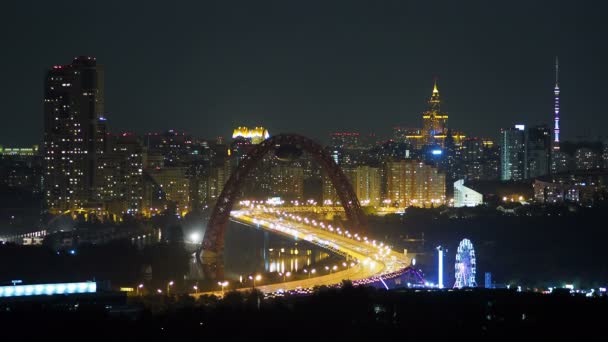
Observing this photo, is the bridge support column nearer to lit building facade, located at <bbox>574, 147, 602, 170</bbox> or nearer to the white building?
the white building

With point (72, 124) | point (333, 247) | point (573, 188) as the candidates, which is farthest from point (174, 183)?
point (333, 247)

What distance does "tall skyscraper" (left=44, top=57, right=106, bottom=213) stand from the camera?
67375 mm

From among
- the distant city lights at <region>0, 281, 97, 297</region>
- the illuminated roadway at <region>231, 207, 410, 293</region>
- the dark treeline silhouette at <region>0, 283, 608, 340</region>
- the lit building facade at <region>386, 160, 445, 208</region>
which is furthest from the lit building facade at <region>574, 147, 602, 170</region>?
the dark treeline silhouette at <region>0, 283, 608, 340</region>

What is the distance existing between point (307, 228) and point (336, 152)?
119ft

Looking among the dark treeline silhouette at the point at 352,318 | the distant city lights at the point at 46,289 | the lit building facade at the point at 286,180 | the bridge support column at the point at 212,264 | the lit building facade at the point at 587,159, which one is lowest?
the bridge support column at the point at 212,264

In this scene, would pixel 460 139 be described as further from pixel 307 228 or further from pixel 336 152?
pixel 307 228

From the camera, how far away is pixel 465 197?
7325 centimetres

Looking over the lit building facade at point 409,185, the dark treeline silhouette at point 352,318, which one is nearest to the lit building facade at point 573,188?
the lit building facade at point 409,185

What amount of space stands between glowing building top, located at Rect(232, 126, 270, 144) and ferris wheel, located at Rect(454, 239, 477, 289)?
2664 inches

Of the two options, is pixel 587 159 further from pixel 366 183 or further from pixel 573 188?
pixel 366 183

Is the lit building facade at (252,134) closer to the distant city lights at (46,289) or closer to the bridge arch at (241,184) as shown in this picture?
the bridge arch at (241,184)

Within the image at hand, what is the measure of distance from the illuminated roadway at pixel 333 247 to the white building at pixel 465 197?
15.4 metres

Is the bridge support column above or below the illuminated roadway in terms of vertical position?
below

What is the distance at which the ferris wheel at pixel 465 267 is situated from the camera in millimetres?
28219
